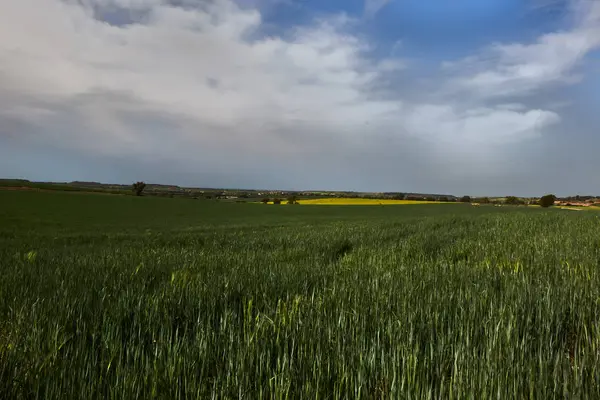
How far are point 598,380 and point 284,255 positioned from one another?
667 centimetres

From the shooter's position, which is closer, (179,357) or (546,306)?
(179,357)

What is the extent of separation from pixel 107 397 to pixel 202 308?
5.79 ft

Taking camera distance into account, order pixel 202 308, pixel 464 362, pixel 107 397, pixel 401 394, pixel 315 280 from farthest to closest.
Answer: pixel 315 280 < pixel 202 308 < pixel 464 362 < pixel 107 397 < pixel 401 394

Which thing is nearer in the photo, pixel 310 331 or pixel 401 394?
pixel 401 394

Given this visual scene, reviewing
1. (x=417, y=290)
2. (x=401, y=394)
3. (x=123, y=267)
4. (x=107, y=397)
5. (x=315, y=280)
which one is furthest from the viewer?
(x=123, y=267)

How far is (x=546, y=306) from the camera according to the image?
10.7 ft

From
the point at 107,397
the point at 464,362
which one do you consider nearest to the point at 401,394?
the point at 464,362

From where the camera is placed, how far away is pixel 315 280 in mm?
5121

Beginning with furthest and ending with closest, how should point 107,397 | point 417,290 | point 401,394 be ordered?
1. point 417,290
2. point 107,397
3. point 401,394

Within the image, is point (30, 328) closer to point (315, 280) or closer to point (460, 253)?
point (315, 280)

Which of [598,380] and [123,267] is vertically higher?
[598,380]

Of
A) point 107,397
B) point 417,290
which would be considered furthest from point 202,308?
point 417,290

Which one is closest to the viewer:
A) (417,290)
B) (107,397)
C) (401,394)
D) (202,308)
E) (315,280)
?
(401,394)

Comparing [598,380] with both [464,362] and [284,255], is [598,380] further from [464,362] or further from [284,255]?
[284,255]
